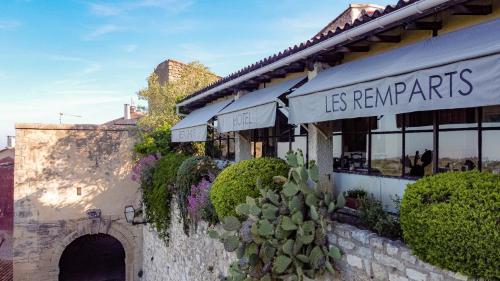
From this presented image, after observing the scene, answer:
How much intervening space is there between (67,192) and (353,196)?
14.8m

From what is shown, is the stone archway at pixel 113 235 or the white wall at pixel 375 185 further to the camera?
the stone archway at pixel 113 235

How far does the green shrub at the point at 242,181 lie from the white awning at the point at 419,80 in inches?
58.4

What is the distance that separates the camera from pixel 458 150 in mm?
5906

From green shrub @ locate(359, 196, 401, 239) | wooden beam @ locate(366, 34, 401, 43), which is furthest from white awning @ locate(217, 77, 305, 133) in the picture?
green shrub @ locate(359, 196, 401, 239)

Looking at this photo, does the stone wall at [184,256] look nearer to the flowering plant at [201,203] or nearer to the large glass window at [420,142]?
the flowering plant at [201,203]

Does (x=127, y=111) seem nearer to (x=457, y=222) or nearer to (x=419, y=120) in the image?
(x=419, y=120)

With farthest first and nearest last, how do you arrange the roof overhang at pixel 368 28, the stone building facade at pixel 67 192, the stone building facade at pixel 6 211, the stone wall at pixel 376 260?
1. the stone building facade at pixel 6 211
2. the stone building facade at pixel 67 192
3. the roof overhang at pixel 368 28
4. the stone wall at pixel 376 260

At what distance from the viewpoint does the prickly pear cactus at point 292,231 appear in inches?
224

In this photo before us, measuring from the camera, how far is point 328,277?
19.4 feet

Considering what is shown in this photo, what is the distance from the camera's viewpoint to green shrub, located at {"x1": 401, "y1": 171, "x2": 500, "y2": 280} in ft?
12.0

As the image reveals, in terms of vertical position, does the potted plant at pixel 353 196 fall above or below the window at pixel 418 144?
below

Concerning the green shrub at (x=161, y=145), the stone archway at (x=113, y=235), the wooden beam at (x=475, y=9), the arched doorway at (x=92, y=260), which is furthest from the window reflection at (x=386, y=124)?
the arched doorway at (x=92, y=260)

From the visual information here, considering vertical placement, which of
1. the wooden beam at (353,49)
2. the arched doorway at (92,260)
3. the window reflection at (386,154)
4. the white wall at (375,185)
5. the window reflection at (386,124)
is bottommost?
the arched doorway at (92,260)

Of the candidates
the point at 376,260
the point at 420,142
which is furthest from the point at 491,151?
the point at 376,260
